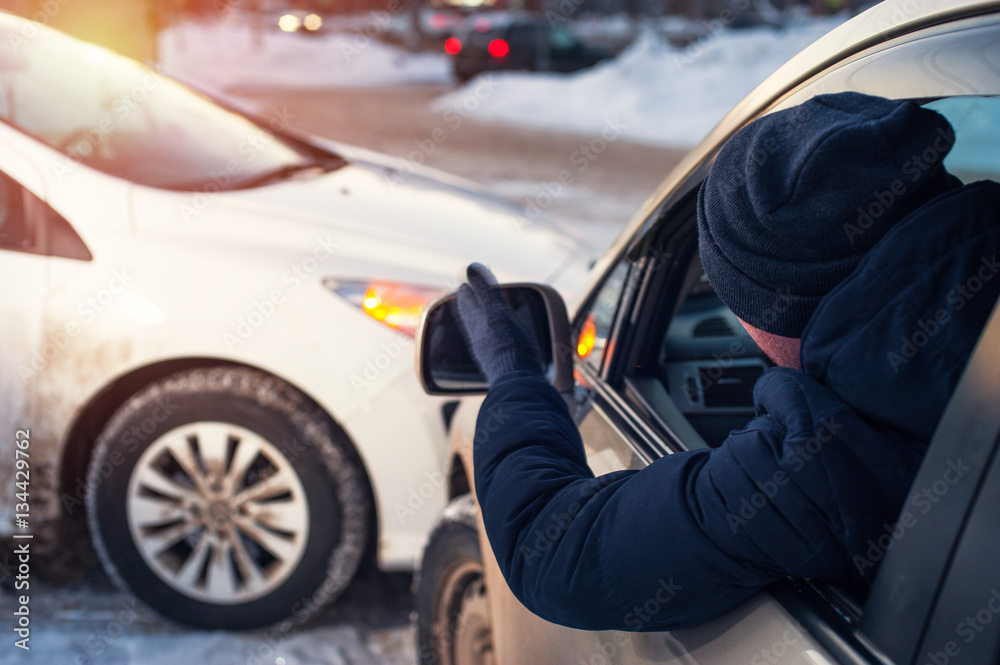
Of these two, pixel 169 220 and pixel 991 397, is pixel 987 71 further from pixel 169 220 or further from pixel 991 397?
pixel 169 220

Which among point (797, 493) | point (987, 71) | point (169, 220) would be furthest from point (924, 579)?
point (169, 220)

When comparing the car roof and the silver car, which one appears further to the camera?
the car roof

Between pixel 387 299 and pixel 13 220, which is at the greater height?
pixel 13 220

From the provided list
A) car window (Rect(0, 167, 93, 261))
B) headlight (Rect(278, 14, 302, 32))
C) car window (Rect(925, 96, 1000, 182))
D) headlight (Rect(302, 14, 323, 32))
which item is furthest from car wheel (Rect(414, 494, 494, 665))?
headlight (Rect(278, 14, 302, 32))

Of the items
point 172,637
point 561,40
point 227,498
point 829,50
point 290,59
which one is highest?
point 829,50

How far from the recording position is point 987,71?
111cm

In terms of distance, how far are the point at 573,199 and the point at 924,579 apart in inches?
333

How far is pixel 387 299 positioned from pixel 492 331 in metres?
1.27

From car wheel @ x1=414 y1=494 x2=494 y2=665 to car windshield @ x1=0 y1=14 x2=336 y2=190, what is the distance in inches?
60.0

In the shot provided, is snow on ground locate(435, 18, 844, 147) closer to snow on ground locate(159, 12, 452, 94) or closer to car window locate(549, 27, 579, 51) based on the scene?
car window locate(549, 27, 579, 51)

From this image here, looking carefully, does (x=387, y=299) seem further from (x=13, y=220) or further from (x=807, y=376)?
(x=807, y=376)

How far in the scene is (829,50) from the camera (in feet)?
4.72

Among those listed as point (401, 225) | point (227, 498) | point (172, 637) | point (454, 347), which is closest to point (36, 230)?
point (227, 498)

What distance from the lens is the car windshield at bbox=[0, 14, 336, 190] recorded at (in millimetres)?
2982
